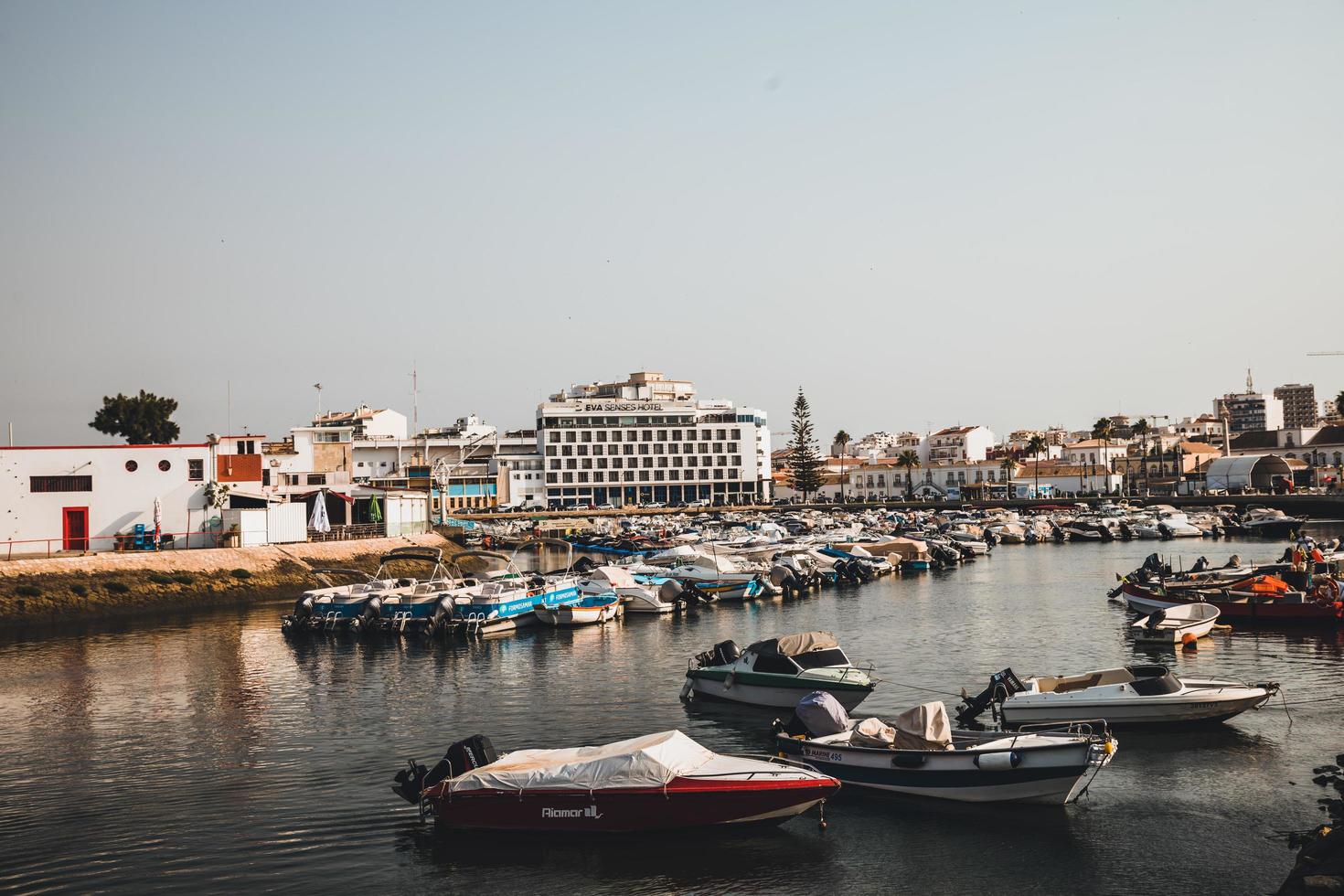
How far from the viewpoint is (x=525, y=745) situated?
80.7 feet

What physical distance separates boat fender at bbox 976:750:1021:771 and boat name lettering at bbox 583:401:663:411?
516 ft

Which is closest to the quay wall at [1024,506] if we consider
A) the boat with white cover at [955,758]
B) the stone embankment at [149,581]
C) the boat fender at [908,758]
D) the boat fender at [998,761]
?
the stone embankment at [149,581]

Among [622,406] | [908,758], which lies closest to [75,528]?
[908,758]

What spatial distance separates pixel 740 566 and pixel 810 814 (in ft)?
136

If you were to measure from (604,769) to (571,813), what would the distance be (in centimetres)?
95

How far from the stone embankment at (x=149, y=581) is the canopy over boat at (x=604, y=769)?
38041mm

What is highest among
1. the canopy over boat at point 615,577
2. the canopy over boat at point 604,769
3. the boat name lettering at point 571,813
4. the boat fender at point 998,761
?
the canopy over boat at point 615,577

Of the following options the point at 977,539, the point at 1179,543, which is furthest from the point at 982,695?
the point at 1179,543

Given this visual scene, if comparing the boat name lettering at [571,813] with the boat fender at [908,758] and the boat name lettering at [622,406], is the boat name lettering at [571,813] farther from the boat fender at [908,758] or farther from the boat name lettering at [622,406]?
the boat name lettering at [622,406]

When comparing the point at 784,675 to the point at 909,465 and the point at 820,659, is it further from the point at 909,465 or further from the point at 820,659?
the point at 909,465

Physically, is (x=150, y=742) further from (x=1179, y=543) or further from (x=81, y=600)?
(x=1179, y=543)

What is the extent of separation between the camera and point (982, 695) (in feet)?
83.4

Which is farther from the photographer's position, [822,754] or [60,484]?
[60,484]

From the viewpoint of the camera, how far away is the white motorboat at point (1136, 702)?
24.1 metres
